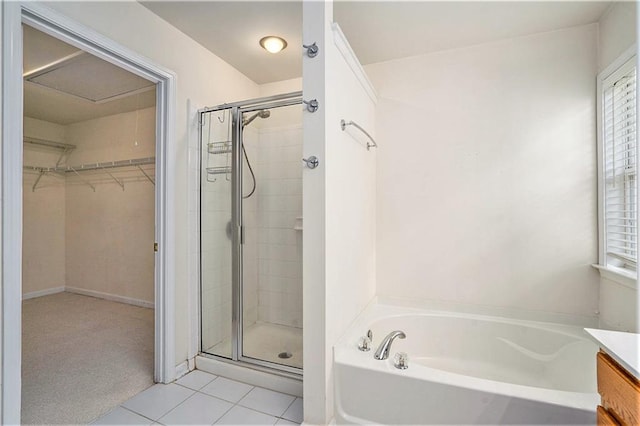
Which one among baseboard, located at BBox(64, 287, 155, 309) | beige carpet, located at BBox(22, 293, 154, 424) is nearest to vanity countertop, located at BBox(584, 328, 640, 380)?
beige carpet, located at BBox(22, 293, 154, 424)

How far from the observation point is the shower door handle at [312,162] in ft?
5.14

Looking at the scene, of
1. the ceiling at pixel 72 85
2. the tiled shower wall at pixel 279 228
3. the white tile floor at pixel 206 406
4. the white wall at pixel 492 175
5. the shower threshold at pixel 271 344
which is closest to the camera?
the white tile floor at pixel 206 406

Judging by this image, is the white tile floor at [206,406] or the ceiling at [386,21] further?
the ceiling at [386,21]

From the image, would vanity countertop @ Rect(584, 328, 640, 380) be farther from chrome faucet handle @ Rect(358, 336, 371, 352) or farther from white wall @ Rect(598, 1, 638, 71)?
white wall @ Rect(598, 1, 638, 71)

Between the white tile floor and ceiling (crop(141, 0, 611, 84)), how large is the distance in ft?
7.84

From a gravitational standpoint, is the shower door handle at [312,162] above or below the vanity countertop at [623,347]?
above

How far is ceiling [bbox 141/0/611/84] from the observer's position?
1890 mm

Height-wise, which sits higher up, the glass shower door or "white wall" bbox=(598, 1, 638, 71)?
"white wall" bbox=(598, 1, 638, 71)

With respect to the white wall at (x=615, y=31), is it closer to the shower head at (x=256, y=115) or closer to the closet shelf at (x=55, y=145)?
the shower head at (x=256, y=115)

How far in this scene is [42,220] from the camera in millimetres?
4148

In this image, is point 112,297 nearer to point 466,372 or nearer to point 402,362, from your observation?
point 402,362

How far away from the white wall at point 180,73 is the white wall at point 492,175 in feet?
4.44

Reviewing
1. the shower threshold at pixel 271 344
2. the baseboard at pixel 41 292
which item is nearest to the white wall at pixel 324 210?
the shower threshold at pixel 271 344

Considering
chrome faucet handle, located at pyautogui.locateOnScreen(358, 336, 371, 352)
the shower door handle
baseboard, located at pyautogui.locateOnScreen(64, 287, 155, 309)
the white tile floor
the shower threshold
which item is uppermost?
the shower door handle
